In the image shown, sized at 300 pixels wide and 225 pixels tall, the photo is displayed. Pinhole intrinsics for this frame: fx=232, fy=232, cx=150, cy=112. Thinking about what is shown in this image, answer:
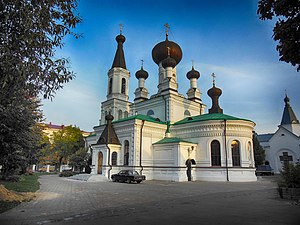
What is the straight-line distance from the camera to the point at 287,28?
5.46 meters

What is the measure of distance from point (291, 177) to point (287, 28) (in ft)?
26.3

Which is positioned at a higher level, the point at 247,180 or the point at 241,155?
the point at 241,155

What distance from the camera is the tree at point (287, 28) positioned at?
17.8 feet

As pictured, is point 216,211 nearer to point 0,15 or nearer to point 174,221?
point 174,221

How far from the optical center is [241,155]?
23.9 m

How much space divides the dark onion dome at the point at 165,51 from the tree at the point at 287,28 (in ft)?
91.9

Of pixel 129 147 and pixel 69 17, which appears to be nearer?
pixel 69 17

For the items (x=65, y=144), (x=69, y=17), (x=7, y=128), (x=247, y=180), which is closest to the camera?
(x=69, y=17)

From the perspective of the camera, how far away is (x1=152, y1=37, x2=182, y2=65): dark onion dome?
3338cm

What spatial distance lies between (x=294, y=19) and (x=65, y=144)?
42661mm

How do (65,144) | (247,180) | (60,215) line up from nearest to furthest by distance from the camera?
1. (60,215)
2. (247,180)
3. (65,144)

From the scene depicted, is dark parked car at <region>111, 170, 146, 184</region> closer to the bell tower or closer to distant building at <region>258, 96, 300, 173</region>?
the bell tower

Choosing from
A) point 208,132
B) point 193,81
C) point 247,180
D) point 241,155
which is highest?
point 193,81

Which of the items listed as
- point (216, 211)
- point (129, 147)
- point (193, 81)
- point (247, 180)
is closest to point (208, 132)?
point (247, 180)
